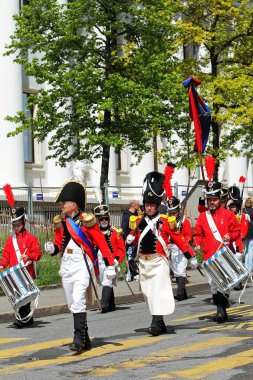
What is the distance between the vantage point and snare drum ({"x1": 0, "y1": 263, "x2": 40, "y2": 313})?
46.4 feet

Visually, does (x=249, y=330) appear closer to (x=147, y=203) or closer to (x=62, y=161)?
(x=147, y=203)

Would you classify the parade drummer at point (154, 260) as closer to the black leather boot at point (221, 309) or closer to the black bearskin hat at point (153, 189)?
the black bearskin hat at point (153, 189)

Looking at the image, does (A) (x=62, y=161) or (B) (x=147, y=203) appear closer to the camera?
(B) (x=147, y=203)

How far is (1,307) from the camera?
58.7 feet

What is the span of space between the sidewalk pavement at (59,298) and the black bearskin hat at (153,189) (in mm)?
1994

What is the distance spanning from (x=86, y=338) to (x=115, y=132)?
16612mm

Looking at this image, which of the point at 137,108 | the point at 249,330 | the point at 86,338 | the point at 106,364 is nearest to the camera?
the point at 106,364

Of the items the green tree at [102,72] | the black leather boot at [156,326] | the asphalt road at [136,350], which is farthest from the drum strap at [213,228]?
the green tree at [102,72]

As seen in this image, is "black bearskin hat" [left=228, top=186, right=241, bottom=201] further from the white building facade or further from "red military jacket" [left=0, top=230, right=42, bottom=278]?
the white building facade

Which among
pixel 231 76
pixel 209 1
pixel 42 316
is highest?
pixel 209 1

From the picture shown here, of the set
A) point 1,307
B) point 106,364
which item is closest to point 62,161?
point 1,307

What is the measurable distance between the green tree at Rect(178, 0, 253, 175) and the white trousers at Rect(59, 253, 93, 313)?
2007 centimetres

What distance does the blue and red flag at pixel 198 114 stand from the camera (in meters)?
15.6

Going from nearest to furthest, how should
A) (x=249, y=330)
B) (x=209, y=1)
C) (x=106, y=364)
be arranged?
(x=106, y=364), (x=249, y=330), (x=209, y=1)
